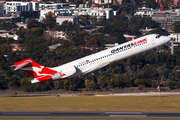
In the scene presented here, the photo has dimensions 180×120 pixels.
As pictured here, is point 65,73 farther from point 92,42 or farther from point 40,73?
point 92,42

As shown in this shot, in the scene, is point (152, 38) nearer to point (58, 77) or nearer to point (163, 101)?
point (163, 101)

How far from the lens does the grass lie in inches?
2432

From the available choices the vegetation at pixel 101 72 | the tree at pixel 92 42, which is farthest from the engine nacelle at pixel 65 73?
the tree at pixel 92 42

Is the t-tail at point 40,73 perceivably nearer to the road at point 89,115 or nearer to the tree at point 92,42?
the road at point 89,115

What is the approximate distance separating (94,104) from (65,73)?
8324 millimetres

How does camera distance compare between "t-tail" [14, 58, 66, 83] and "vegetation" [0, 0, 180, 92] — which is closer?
"t-tail" [14, 58, 66, 83]

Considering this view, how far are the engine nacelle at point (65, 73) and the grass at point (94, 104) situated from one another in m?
5.37

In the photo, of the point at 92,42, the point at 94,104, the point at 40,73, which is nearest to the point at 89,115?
the point at 94,104

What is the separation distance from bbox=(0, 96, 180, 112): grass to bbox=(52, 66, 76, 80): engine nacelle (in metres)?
5.37

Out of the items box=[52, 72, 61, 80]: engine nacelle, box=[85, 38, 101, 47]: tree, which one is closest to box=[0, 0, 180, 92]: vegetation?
box=[85, 38, 101, 47]: tree

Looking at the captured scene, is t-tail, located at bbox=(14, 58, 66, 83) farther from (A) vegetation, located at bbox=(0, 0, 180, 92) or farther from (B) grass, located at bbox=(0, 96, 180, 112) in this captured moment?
(A) vegetation, located at bbox=(0, 0, 180, 92)

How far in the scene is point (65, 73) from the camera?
63.1 meters

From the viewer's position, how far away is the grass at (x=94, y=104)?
61781 millimetres

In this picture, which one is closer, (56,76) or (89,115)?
(89,115)
